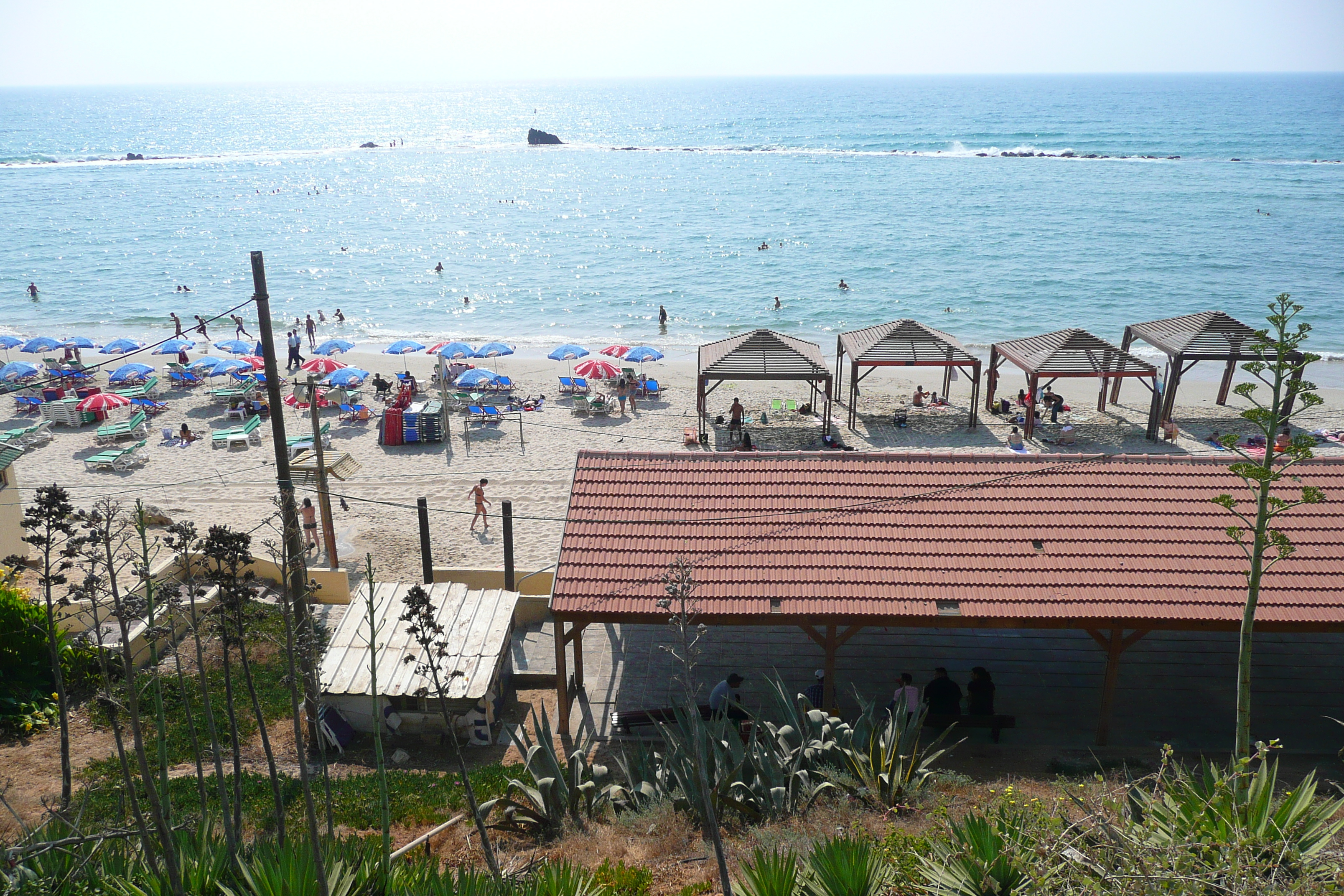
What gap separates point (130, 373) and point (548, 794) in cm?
2541

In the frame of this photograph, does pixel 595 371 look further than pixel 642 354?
No

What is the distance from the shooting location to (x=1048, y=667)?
43.8 ft

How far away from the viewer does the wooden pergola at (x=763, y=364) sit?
2378 centimetres

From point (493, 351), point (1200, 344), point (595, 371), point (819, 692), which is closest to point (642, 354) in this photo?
point (595, 371)

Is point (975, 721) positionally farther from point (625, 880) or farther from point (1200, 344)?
point (1200, 344)

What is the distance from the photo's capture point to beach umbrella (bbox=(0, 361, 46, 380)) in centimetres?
2908

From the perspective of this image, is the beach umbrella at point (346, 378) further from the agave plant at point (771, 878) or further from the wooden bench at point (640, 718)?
the agave plant at point (771, 878)

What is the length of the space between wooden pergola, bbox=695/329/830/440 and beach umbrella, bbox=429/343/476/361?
10.4m

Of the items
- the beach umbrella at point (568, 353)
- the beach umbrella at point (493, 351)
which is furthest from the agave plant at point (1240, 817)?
the beach umbrella at point (493, 351)

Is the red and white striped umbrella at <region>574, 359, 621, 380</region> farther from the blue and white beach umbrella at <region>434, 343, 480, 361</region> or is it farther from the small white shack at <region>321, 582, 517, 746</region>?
the small white shack at <region>321, 582, 517, 746</region>

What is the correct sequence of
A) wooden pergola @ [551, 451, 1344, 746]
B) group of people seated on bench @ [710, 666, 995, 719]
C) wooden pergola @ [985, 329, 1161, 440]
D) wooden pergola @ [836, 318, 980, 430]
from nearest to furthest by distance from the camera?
wooden pergola @ [551, 451, 1344, 746], group of people seated on bench @ [710, 666, 995, 719], wooden pergola @ [985, 329, 1161, 440], wooden pergola @ [836, 318, 980, 430]

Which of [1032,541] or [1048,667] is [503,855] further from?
[1048,667]

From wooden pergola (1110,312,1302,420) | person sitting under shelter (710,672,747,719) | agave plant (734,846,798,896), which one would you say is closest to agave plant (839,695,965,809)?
person sitting under shelter (710,672,747,719)

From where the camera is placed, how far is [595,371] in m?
27.1
